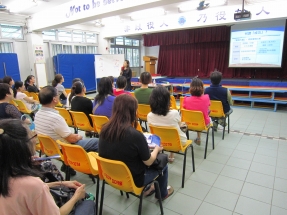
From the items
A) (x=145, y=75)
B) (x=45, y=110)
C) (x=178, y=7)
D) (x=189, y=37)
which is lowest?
(x=45, y=110)

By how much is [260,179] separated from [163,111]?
1.41 m

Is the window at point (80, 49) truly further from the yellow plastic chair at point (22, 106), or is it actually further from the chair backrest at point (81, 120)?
the chair backrest at point (81, 120)

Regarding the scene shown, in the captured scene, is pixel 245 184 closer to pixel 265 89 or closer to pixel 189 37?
pixel 265 89

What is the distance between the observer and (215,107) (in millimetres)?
3363

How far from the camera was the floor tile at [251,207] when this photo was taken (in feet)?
5.97

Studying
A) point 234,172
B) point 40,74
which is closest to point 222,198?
point 234,172

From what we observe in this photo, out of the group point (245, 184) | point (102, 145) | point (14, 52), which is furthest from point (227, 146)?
point (14, 52)

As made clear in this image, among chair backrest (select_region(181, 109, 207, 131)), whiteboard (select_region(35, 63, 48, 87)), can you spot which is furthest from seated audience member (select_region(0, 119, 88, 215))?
whiteboard (select_region(35, 63, 48, 87))

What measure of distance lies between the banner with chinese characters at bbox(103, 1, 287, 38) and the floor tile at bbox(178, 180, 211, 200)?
4.52m

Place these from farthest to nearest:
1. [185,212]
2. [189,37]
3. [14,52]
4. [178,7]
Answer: [189,37] < [14,52] < [178,7] < [185,212]

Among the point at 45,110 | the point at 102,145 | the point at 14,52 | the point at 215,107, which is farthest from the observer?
the point at 14,52

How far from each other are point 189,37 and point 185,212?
7.57 m

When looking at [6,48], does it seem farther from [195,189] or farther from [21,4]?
[195,189]

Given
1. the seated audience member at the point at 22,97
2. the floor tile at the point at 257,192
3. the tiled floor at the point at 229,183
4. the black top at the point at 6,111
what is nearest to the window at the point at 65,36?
the seated audience member at the point at 22,97
